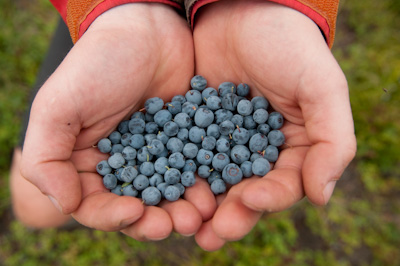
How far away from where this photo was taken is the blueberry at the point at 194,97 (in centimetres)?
200

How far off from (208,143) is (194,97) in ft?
1.09

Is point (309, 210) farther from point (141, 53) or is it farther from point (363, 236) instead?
point (141, 53)

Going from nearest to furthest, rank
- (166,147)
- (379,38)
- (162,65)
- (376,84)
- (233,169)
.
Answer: (233,169), (166,147), (162,65), (376,84), (379,38)

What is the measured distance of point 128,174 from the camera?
1.70 m

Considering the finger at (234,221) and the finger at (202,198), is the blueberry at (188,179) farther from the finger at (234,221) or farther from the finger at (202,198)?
the finger at (234,221)

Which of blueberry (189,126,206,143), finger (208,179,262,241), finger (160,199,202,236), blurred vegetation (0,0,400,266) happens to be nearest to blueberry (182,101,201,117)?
blueberry (189,126,206,143)

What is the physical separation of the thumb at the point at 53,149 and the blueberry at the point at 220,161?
0.68 m

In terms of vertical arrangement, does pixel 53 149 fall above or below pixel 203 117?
above

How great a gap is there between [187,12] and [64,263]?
2.16 metres

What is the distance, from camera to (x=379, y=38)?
348 centimetres

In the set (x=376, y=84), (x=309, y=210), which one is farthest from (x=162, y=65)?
(x=376, y=84)

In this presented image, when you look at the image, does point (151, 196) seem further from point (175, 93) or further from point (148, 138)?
point (175, 93)

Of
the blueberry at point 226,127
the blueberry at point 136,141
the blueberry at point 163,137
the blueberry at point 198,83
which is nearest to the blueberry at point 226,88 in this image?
the blueberry at point 198,83


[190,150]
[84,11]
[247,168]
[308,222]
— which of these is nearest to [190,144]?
[190,150]
